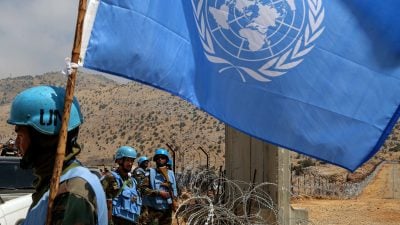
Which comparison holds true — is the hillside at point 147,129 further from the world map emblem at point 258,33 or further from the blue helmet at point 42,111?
the blue helmet at point 42,111

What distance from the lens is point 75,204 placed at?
2.14 m

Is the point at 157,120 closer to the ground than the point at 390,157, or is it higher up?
higher up

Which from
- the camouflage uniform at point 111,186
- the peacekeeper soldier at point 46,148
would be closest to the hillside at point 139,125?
the camouflage uniform at point 111,186

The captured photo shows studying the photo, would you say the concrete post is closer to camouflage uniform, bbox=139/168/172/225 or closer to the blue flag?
camouflage uniform, bbox=139/168/172/225

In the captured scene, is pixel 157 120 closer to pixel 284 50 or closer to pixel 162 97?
pixel 162 97

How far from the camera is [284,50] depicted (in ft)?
12.6

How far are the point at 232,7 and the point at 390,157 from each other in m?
48.5

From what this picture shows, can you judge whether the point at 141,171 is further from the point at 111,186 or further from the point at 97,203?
the point at 97,203

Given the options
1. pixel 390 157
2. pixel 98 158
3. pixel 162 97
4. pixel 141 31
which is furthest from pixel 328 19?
pixel 162 97

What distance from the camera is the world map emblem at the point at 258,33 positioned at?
3.83 metres

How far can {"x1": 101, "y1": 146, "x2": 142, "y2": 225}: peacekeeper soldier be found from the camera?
8422 millimetres

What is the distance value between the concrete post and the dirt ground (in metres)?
9.64

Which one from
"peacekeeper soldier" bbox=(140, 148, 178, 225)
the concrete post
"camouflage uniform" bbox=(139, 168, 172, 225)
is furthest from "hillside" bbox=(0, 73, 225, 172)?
the concrete post

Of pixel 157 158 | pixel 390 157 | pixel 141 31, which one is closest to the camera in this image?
pixel 141 31
